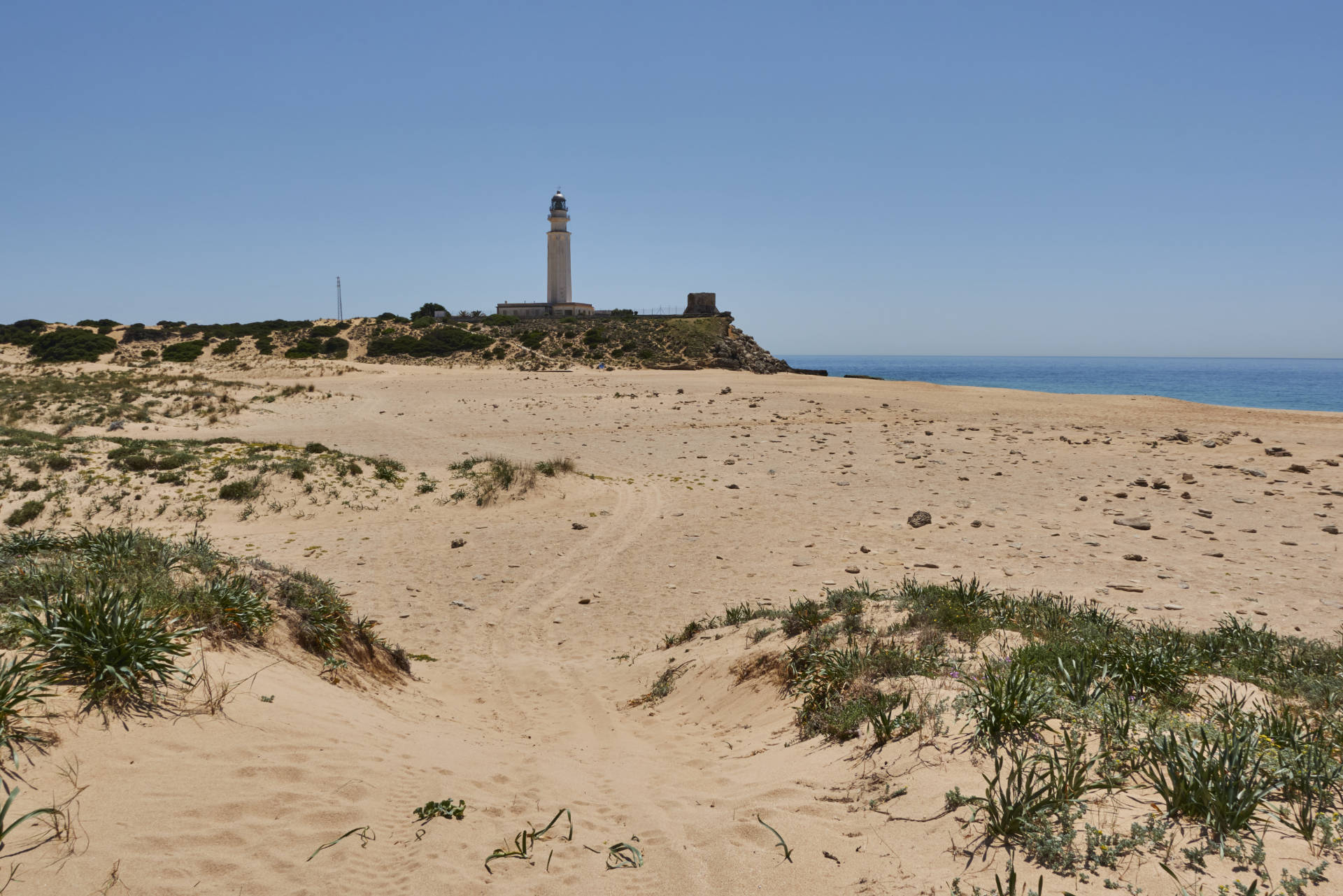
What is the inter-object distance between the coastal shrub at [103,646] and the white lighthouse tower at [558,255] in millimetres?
71018

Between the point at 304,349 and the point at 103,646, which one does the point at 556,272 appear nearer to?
the point at 304,349

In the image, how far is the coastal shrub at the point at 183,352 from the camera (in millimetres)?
50219

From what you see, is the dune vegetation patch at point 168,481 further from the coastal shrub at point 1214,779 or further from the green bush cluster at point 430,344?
the green bush cluster at point 430,344

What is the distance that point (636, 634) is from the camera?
8.12 m

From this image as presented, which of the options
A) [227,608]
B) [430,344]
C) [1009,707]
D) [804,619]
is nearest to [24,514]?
[227,608]

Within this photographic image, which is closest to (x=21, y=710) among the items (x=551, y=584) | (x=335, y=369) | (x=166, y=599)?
(x=166, y=599)

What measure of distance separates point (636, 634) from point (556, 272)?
7004 centimetres

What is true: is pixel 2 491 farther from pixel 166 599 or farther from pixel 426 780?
pixel 426 780

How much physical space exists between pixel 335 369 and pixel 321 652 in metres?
41.2

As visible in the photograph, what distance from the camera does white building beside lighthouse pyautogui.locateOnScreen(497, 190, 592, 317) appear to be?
71.4 m

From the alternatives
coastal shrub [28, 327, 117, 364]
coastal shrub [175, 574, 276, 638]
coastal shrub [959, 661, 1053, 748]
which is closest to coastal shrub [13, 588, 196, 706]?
coastal shrub [175, 574, 276, 638]

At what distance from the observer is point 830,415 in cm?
2684

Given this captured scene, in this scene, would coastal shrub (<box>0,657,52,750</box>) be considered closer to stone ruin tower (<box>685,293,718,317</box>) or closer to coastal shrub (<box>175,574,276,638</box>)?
coastal shrub (<box>175,574,276,638</box>)

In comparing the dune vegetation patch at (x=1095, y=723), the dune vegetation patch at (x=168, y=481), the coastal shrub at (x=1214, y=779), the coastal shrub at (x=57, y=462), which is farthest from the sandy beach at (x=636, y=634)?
the coastal shrub at (x=57, y=462)
